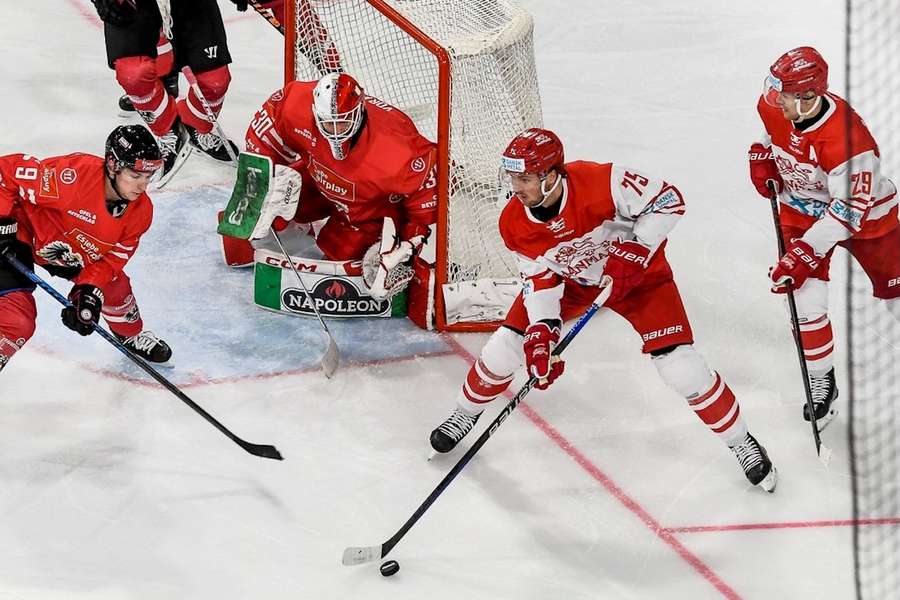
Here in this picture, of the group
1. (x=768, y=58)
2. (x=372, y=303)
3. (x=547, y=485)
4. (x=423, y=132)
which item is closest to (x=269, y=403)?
(x=372, y=303)

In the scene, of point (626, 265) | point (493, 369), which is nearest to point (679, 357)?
point (626, 265)

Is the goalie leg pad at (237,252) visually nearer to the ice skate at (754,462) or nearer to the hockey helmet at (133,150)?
the hockey helmet at (133,150)

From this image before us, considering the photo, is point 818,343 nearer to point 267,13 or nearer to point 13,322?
point 13,322

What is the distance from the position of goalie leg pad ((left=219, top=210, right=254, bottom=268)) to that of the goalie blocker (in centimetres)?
10

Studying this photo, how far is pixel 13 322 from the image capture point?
12.0 ft

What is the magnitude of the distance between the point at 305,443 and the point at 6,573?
96 centimetres

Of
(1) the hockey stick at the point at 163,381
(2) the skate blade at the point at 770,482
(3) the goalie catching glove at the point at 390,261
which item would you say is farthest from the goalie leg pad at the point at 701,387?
(1) the hockey stick at the point at 163,381

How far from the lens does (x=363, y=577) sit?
3.40 meters

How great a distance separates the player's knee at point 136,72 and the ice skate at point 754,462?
8.70 ft

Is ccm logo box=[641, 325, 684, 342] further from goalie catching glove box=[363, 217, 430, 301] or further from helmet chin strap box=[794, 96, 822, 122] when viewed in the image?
goalie catching glove box=[363, 217, 430, 301]

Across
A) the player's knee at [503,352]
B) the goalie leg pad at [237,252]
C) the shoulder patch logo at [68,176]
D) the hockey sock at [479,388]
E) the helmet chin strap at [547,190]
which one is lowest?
the goalie leg pad at [237,252]

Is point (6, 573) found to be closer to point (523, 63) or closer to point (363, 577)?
point (363, 577)

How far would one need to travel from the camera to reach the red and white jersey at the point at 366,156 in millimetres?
4211

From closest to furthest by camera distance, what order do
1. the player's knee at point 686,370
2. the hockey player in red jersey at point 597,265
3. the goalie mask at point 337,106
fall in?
1. the hockey player in red jersey at point 597,265
2. the player's knee at point 686,370
3. the goalie mask at point 337,106
